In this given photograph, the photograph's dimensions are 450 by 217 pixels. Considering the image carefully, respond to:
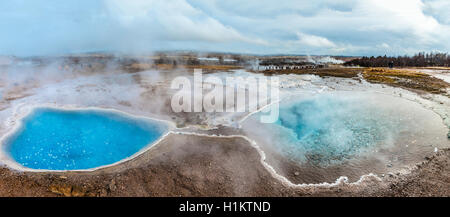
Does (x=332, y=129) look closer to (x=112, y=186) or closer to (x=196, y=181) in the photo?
(x=196, y=181)

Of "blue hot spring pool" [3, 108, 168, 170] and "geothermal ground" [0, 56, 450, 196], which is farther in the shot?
"blue hot spring pool" [3, 108, 168, 170]

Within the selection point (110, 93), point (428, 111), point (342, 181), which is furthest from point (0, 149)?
point (428, 111)

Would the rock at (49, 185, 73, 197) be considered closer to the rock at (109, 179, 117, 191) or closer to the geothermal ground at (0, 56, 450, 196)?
the geothermal ground at (0, 56, 450, 196)

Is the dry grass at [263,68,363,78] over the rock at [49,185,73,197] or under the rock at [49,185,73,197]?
over

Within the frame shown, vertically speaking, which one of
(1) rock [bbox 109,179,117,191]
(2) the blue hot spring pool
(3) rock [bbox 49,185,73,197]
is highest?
(2) the blue hot spring pool

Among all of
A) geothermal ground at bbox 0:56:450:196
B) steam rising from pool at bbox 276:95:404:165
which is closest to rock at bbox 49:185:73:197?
geothermal ground at bbox 0:56:450:196

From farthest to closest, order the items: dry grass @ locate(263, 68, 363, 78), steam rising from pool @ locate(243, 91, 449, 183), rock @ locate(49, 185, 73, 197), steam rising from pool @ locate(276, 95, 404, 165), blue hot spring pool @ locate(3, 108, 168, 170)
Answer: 1. dry grass @ locate(263, 68, 363, 78)
2. steam rising from pool @ locate(276, 95, 404, 165)
3. blue hot spring pool @ locate(3, 108, 168, 170)
4. steam rising from pool @ locate(243, 91, 449, 183)
5. rock @ locate(49, 185, 73, 197)

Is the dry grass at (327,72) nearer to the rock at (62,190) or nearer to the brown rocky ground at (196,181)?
the brown rocky ground at (196,181)

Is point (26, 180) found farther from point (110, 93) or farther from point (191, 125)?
point (110, 93)

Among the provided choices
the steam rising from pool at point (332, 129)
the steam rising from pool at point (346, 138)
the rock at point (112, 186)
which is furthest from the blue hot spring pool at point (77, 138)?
the steam rising from pool at point (332, 129)
